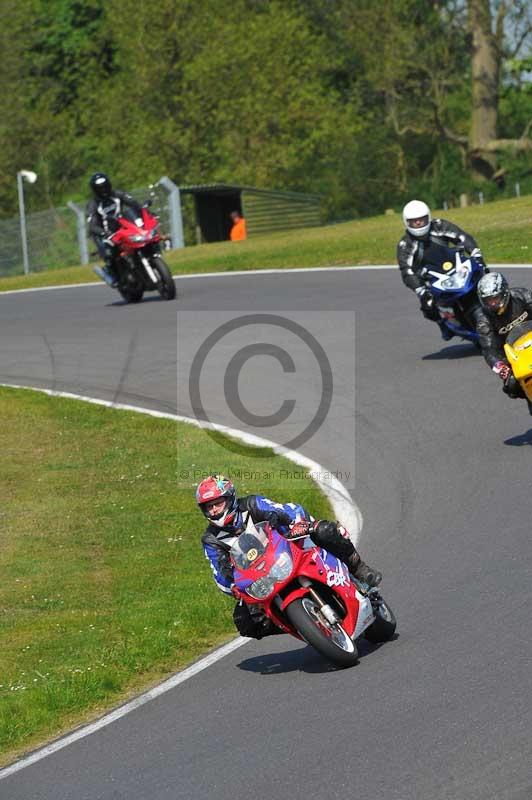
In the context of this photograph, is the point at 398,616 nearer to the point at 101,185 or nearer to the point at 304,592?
the point at 304,592

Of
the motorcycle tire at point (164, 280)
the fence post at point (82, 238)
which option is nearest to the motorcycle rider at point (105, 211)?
the motorcycle tire at point (164, 280)

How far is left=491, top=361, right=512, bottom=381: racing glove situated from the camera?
12.3 metres

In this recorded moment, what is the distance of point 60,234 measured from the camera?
1474 inches

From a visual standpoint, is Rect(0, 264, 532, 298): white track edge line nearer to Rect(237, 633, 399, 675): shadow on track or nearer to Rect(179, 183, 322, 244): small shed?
Rect(179, 183, 322, 244): small shed

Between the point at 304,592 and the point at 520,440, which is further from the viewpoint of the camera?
the point at 520,440

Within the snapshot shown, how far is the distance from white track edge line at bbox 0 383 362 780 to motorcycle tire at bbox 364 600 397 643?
112cm

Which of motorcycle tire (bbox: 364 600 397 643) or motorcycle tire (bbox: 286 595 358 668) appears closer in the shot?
motorcycle tire (bbox: 286 595 358 668)

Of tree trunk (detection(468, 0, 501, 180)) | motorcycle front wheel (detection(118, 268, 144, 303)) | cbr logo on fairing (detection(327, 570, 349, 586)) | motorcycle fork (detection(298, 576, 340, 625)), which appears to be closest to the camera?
motorcycle fork (detection(298, 576, 340, 625))

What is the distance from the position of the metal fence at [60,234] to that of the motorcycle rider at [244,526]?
89.5 ft

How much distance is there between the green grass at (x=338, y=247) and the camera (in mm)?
25438

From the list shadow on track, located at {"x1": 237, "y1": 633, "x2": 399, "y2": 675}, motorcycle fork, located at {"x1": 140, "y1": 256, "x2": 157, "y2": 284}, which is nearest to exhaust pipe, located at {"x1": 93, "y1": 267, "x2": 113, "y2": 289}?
motorcycle fork, located at {"x1": 140, "y1": 256, "x2": 157, "y2": 284}

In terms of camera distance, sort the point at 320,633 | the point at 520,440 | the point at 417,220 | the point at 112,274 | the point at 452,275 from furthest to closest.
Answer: the point at 112,274 → the point at 417,220 → the point at 452,275 → the point at 520,440 → the point at 320,633

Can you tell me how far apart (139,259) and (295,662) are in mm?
15525

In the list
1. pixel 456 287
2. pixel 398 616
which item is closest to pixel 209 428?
pixel 456 287
